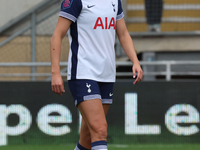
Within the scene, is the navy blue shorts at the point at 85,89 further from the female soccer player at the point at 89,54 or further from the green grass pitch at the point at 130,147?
the green grass pitch at the point at 130,147

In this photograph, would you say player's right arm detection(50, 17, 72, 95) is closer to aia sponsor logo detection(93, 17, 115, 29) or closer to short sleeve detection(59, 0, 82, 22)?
short sleeve detection(59, 0, 82, 22)

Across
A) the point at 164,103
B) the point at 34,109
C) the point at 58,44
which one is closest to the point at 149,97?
the point at 164,103

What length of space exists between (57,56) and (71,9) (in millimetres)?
355

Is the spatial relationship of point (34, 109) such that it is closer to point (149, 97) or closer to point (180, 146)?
point (149, 97)

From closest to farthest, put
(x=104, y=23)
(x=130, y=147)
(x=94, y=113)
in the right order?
1. (x=94, y=113)
2. (x=104, y=23)
3. (x=130, y=147)

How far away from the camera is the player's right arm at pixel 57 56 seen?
2.77 meters

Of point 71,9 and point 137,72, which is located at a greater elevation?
point 71,9

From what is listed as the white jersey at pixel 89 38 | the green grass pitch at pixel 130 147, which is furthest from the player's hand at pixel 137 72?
the green grass pitch at pixel 130 147

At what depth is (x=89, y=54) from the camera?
289cm

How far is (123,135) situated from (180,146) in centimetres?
83

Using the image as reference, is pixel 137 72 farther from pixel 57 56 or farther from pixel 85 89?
pixel 57 56

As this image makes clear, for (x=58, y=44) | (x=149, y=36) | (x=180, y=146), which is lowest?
(x=180, y=146)

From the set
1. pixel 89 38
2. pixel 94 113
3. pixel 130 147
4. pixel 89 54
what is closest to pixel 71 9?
pixel 89 38

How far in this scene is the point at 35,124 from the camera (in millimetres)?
5734
